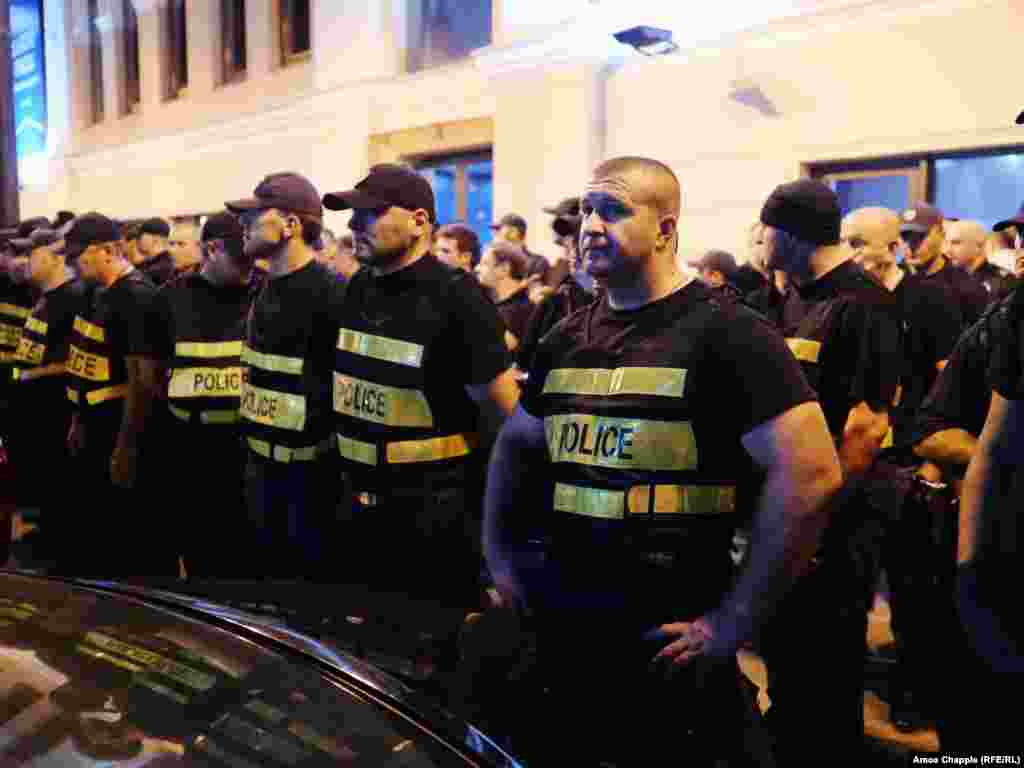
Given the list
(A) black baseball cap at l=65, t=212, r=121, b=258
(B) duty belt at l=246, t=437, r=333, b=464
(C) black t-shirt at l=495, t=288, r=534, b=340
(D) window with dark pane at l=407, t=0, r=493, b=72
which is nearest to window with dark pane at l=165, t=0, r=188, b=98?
(D) window with dark pane at l=407, t=0, r=493, b=72

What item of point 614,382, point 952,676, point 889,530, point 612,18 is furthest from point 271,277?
point 612,18

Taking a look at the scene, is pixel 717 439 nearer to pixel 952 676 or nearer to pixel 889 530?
pixel 952 676

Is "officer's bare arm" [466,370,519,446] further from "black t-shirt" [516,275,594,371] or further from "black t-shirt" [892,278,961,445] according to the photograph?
"black t-shirt" [892,278,961,445]

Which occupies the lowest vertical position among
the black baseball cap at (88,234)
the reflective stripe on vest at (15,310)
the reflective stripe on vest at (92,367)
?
the reflective stripe on vest at (92,367)

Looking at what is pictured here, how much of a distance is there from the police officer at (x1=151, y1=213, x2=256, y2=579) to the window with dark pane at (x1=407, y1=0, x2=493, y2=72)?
845 centimetres

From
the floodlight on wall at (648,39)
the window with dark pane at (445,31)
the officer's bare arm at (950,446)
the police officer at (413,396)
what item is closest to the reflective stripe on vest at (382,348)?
the police officer at (413,396)

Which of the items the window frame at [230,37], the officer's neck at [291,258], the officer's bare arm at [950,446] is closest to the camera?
the officer's bare arm at [950,446]

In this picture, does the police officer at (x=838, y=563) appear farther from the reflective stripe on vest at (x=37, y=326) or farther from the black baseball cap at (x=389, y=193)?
the reflective stripe on vest at (x=37, y=326)

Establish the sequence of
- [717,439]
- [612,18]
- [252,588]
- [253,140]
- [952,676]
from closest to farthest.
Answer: [717,439], [252,588], [952,676], [612,18], [253,140]

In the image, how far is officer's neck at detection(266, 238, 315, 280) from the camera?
4039 mm

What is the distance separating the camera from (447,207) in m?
12.9

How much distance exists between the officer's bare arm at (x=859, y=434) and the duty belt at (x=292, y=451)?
1.81 m

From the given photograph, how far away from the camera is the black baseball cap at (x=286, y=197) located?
406 cm

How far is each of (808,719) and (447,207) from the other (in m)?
10.2
